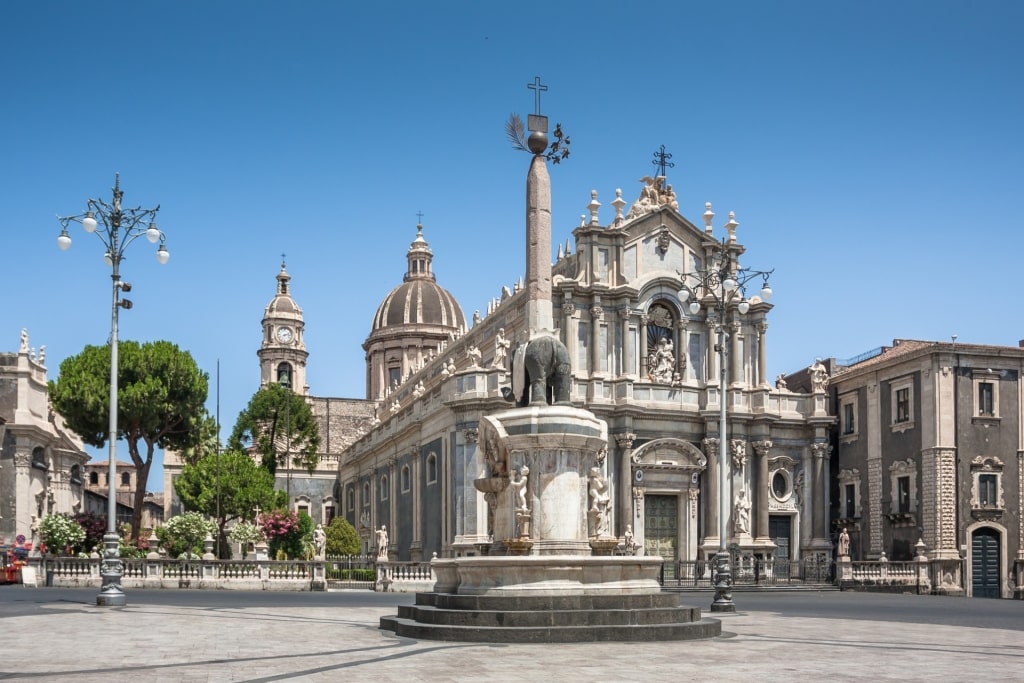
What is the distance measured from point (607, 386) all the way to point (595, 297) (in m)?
3.66

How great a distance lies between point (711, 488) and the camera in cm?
5044

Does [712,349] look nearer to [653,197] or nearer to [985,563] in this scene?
[653,197]

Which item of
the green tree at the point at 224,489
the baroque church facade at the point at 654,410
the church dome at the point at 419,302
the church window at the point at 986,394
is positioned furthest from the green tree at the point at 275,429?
the church window at the point at 986,394

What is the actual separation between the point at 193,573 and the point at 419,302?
53.5 m

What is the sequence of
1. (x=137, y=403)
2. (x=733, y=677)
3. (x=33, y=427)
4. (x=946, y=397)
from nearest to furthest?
(x=733, y=677), (x=946, y=397), (x=137, y=403), (x=33, y=427)

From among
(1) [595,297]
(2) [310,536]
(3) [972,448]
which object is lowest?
(2) [310,536]

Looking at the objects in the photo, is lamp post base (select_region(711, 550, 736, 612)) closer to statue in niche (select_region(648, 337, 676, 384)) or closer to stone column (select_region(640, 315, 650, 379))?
stone column (select_region(640, 315, 650, 379))

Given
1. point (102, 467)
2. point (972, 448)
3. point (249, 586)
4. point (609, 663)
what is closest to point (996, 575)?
point (972, 448)

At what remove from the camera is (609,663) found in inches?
589

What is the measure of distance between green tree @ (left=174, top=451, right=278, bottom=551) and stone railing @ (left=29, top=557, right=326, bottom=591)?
2325cm

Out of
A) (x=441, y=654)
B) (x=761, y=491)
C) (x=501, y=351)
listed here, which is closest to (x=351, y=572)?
(x=501, y=351)

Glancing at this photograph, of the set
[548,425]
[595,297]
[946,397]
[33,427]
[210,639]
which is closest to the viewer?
[210,639]

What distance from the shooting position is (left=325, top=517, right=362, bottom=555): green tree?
5906 centimetres

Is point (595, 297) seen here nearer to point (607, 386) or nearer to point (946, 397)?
point (607, 386)
